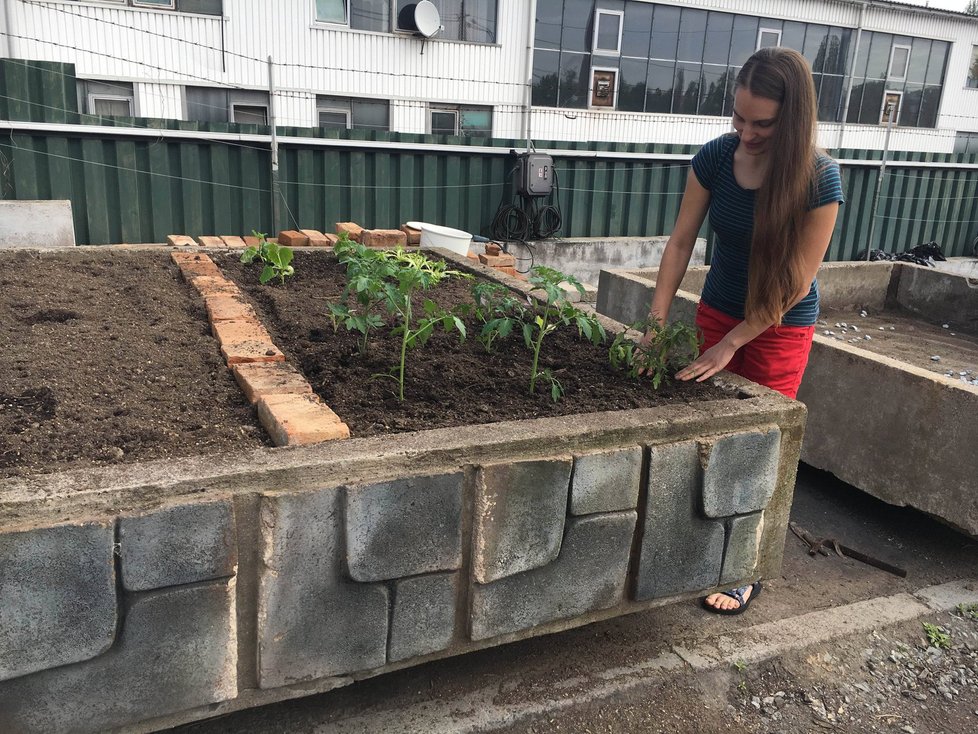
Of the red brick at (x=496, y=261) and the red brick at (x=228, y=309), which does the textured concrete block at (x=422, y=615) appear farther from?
the red brick at (x=496, y=261)

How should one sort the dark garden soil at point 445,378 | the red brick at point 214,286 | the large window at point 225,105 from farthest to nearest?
the large window at point 225,105 → the red brick at point 214,286 → the dark garden soil at point 445,378

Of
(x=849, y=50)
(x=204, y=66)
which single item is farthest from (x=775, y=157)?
(x=849, y=50)

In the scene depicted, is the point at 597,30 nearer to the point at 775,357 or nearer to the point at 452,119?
the point at 452,119

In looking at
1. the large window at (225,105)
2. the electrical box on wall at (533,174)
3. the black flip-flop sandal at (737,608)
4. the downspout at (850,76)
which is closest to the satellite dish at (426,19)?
the large window at (225,105)

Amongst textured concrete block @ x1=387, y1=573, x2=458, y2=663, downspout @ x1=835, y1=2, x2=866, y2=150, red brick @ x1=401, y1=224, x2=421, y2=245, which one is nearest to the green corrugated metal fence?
red brick @ x1=401, y1=224, x2=421, y2=245

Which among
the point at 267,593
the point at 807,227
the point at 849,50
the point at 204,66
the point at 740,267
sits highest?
the point at 849,50

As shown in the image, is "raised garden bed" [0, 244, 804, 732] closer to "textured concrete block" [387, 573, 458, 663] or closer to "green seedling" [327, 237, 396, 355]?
"textured concrete block" [387, 573, 458, 663]

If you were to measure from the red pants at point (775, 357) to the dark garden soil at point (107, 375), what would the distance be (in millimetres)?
1900

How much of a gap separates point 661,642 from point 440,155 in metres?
7.54

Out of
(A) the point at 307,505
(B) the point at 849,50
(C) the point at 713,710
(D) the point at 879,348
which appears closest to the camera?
(A) the point at 307,505

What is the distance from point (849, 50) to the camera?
1814cm

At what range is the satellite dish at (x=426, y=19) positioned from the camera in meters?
13.5

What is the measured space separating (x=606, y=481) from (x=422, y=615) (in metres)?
0.65

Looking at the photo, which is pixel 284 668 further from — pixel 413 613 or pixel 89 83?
pixel 89 83
